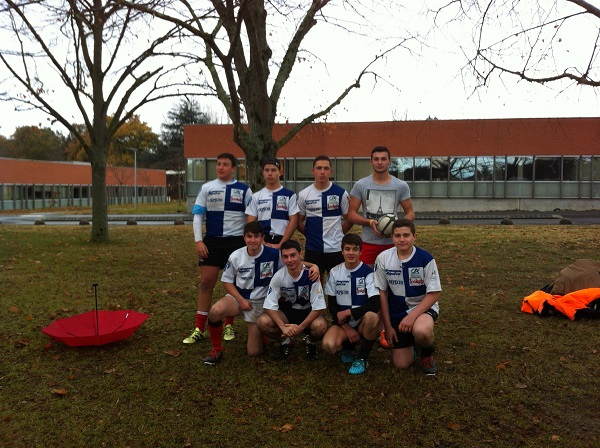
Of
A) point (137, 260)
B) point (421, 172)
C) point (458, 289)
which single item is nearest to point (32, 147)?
point (421, 172)

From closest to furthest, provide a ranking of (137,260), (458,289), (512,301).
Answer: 1. (512,301)
2. (458,289)
3. (137,260)

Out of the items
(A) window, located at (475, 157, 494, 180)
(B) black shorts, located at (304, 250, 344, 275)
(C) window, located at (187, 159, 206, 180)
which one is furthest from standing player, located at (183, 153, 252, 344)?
(A) window, located at (475, 157, 494, 180)

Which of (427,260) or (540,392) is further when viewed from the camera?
(427,260)

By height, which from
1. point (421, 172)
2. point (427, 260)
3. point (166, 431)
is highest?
point (421, 172)

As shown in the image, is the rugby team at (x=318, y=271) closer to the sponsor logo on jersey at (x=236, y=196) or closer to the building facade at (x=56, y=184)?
the sponsor logo on jersey at (x=236, y=196)

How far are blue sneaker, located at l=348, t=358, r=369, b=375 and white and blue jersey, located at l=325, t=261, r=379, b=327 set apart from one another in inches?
14.1

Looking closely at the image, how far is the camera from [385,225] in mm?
5312

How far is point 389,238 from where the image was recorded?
A: 5441mm

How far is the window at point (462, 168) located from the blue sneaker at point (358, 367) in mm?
26848

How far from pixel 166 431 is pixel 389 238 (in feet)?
9.33

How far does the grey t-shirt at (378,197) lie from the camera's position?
5.54m

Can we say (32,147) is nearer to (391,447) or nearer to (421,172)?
(421,172)

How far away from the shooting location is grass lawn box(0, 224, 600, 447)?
12.1ft

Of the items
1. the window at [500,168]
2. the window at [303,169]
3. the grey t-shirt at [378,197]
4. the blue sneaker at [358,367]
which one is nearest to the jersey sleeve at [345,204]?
the grey t-shirt at [378,197]
